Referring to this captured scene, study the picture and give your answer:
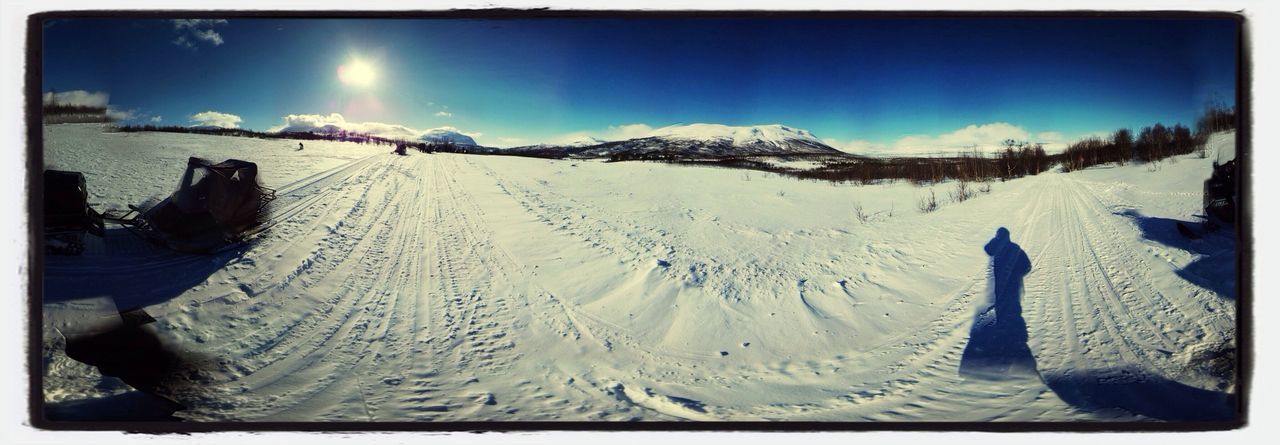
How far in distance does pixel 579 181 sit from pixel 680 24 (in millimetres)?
1607

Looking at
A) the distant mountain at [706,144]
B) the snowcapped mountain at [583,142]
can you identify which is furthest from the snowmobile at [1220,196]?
the snowcapped mountain at [583,142]

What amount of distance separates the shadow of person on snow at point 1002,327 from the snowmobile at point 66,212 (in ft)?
16.1

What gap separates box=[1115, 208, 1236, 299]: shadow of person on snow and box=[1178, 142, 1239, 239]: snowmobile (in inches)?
1.5

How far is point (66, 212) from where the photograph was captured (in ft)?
7.45

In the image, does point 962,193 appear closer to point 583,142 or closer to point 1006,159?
point 1006,159

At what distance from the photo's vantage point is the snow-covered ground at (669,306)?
2295 mm

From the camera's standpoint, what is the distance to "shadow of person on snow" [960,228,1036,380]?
96.2 inches

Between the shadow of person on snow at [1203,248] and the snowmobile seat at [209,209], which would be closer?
the shadow of person on snow at [1203,248]

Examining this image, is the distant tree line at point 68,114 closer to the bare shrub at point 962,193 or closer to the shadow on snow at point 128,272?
the shadow on snow at point 128,272

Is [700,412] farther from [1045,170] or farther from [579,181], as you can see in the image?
[1045,170]

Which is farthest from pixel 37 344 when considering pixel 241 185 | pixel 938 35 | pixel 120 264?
pixel 938 35

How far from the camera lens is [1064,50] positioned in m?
2.48

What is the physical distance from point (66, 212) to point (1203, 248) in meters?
6.30

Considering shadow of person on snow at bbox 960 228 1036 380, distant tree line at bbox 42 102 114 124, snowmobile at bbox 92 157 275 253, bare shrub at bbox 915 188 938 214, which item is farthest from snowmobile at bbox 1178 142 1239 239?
distant tree line at bbox 42 102 114 124
